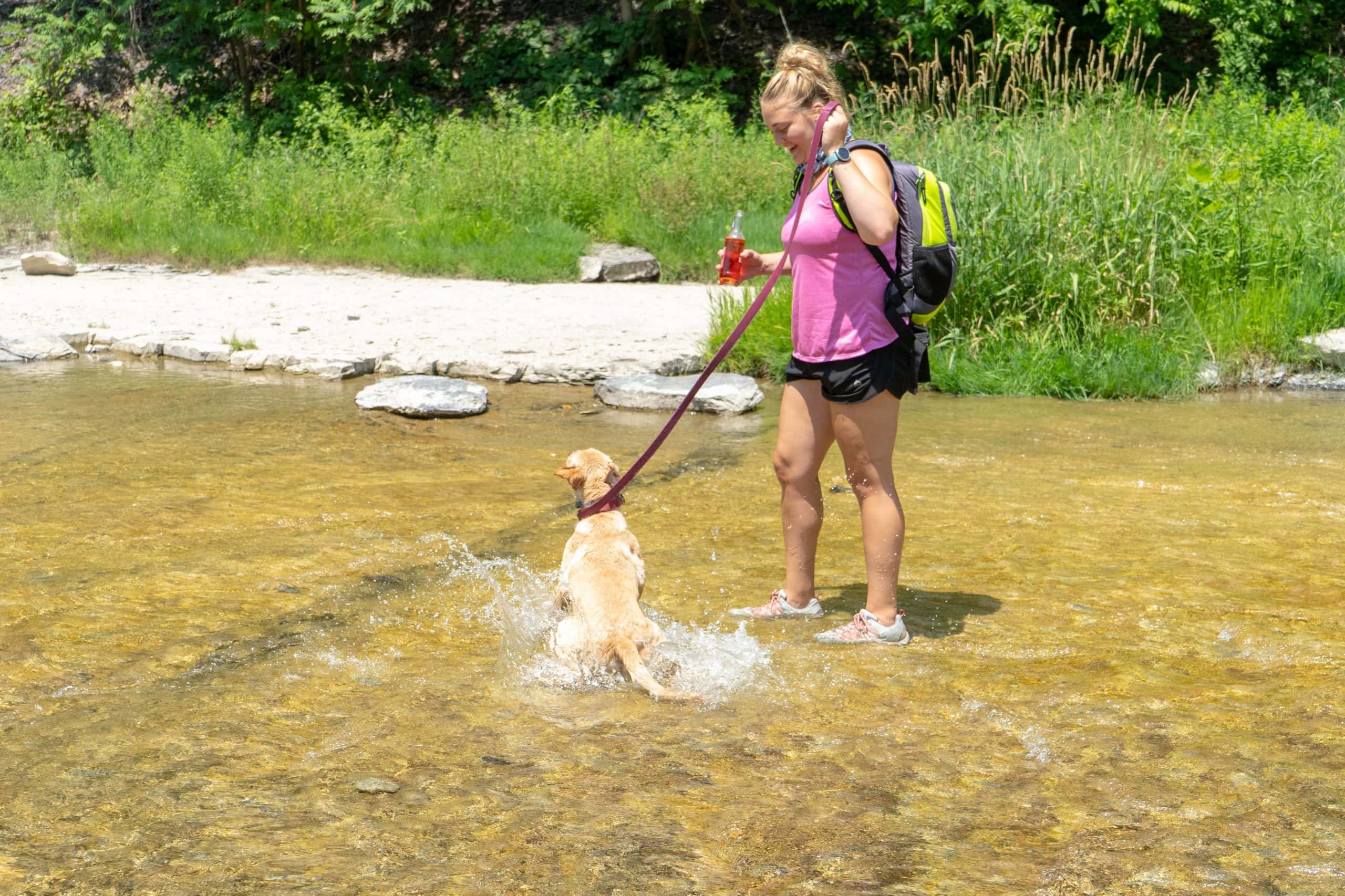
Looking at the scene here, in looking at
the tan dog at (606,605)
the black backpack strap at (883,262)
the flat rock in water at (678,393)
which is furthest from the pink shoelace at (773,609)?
the flat rock in water at (678,393)

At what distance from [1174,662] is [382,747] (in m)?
2.61

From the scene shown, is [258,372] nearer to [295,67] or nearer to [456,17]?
[295,67]

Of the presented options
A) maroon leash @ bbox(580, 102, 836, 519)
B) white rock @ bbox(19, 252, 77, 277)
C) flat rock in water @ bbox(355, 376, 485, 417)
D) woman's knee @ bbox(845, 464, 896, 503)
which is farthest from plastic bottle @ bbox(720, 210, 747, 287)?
white rock @ bbox(19, 252, 77, 277)

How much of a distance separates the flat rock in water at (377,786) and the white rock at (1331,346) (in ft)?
29.5

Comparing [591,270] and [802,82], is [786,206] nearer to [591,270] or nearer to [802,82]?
[591,270]

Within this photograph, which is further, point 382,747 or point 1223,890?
point 382,747

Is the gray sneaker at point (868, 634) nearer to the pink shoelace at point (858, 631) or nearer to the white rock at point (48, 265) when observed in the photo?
the pink shoelace at point (858, 631)

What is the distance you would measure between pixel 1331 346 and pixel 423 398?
7.05 m

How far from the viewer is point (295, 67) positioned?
77.2 ft

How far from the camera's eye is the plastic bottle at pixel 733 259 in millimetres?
4426

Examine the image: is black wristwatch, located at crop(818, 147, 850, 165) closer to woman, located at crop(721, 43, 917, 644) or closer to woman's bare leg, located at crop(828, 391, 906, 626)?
woman, located at crop(721, 43, 917, 644)

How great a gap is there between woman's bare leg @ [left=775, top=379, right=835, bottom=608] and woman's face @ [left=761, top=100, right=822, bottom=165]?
81 centimetres

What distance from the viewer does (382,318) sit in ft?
38.8

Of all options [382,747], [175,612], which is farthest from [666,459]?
[382,747]
